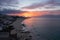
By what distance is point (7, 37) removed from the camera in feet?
10.8

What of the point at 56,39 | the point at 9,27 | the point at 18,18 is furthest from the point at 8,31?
the point at 56,39

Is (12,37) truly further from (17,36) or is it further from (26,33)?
(26,33)

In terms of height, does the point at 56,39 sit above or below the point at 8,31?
below

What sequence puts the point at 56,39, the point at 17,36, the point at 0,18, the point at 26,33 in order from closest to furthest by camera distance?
the point at 17,36, the point at 26,33, the point at 0,18, the point at 56,39

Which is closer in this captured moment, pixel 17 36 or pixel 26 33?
pixel 17 36

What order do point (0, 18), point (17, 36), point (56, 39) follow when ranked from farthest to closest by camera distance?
point (56, 39) < point (0, 18) < point (17, 36)

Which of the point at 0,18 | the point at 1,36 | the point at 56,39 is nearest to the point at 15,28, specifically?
the point at 1,36

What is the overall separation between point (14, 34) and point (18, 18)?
42 cm

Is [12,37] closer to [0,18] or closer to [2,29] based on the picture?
[2,29]

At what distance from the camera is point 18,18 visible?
3426 mm

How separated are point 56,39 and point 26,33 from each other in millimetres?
5569

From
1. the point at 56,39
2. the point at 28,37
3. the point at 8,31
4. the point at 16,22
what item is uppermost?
the point at 16,22

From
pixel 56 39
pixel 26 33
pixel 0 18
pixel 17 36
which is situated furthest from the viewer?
pixel 56 39

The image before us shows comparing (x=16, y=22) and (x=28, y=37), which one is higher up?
(x=16, y=22)
